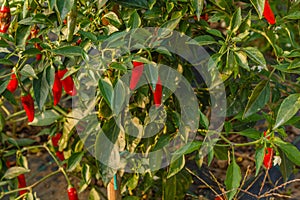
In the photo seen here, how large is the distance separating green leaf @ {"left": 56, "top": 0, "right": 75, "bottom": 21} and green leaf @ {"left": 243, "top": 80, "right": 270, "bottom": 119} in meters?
0.59

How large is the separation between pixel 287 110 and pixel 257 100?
174mm

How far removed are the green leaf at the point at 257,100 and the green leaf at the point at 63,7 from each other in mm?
590

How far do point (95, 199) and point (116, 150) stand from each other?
15.3 inches

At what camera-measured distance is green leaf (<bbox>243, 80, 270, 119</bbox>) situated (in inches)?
63.2

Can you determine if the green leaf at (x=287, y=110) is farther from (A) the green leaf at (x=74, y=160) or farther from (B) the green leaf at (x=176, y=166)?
(A) the green leaf at (x=74, y=160)

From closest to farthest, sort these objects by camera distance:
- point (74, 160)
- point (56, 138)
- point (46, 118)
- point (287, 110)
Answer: point (287, 110) < point (74, 160) < point (46, 118) < point (56, 138)

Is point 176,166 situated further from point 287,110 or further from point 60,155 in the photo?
point 60,155

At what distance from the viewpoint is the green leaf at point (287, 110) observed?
1.44 m

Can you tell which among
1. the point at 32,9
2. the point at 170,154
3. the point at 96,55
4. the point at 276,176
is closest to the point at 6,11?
the point at 32,9

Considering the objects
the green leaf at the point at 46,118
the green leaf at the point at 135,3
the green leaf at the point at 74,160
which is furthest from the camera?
the green leaf at the point at 46,118

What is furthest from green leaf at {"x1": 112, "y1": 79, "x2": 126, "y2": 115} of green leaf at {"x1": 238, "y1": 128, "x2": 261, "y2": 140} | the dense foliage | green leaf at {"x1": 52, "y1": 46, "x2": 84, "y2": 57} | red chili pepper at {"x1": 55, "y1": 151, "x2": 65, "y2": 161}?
red chili pepper at {"x1": 55, "y1": 151, "x2": 65, "y2": 161}

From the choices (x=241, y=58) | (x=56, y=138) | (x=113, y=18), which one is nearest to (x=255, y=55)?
(x=241, y=58)

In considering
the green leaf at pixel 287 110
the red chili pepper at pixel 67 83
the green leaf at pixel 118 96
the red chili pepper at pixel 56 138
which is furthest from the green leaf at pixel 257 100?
the red chili pepper at pixel 56 138

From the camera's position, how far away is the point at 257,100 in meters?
1.62
